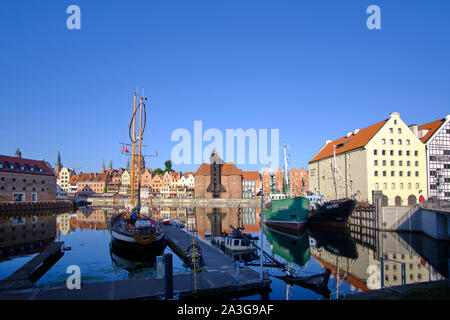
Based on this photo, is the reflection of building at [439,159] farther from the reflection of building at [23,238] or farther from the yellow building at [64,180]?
the yellow building at [64,180]

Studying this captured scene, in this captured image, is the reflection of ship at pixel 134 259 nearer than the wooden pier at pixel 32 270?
No

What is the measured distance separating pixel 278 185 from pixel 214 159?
28460mm

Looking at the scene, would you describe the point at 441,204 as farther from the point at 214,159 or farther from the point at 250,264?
the point at 214,159

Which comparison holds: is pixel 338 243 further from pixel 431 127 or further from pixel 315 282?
pixel 431 127

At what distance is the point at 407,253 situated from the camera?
3259 cm

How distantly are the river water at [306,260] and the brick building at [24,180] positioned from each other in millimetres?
44898

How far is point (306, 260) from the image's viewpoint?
3067 cm

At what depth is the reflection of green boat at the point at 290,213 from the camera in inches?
1916

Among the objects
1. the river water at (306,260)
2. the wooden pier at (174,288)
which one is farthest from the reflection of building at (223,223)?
the wooden pier at (174,288)

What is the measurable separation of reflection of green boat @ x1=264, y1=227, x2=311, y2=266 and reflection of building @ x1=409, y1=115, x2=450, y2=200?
94.5 feet

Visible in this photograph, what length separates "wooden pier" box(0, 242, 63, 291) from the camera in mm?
16766

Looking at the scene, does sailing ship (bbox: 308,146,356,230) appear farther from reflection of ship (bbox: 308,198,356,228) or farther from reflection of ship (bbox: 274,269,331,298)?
reflection of ship (bbox: 274,269,331,298)

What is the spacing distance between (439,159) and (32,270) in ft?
219

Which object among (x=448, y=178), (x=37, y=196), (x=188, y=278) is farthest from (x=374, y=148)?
(x=37, y=196)
